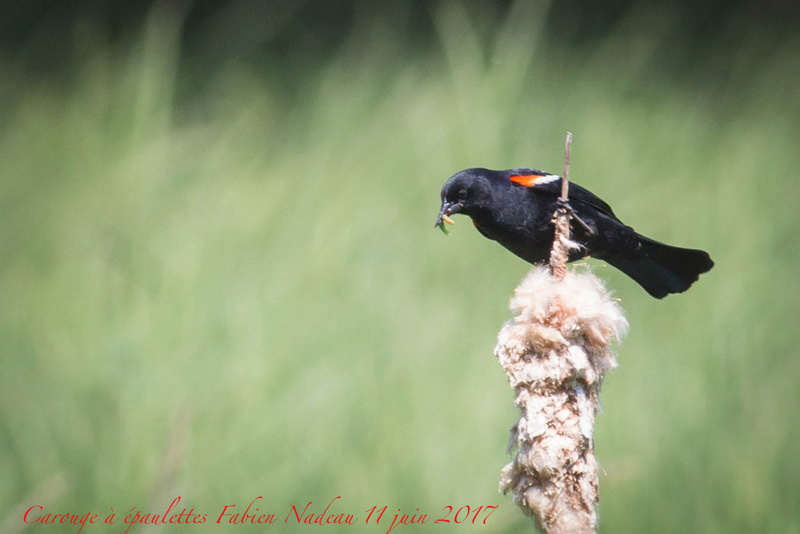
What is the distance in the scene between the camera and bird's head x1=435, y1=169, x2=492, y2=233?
1893mm

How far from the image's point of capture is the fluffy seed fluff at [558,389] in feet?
3.38

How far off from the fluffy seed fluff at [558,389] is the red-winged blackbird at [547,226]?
0.67 metres

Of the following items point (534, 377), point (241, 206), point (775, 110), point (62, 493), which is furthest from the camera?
point (775, 110)

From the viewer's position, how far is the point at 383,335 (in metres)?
2.70

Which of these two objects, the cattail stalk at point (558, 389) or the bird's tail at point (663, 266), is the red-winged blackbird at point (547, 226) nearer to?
the bird's tail at point (663, 266)

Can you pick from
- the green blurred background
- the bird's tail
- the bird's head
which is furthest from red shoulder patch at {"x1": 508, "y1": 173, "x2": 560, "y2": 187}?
the green blurred background

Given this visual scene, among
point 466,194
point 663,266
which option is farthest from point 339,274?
point 663,266

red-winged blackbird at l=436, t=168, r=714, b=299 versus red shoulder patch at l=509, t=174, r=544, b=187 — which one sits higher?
red shoulder patch at l=509, t=174, r=544, b=187

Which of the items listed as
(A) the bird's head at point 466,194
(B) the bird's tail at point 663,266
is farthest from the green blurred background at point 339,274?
(A) the bird's head at point 466,194

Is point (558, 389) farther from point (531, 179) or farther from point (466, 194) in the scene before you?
point (531, 179)

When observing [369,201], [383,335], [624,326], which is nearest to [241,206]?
[369,201]

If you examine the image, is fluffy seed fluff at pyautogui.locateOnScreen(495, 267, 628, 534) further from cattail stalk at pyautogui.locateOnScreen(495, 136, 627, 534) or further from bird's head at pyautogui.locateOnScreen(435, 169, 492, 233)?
bird's head at pyautogui.locateOnScreen(435, 169, 492, 233)

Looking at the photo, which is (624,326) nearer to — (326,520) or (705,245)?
(326,520)

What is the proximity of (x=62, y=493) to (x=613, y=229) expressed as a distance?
1.82m
